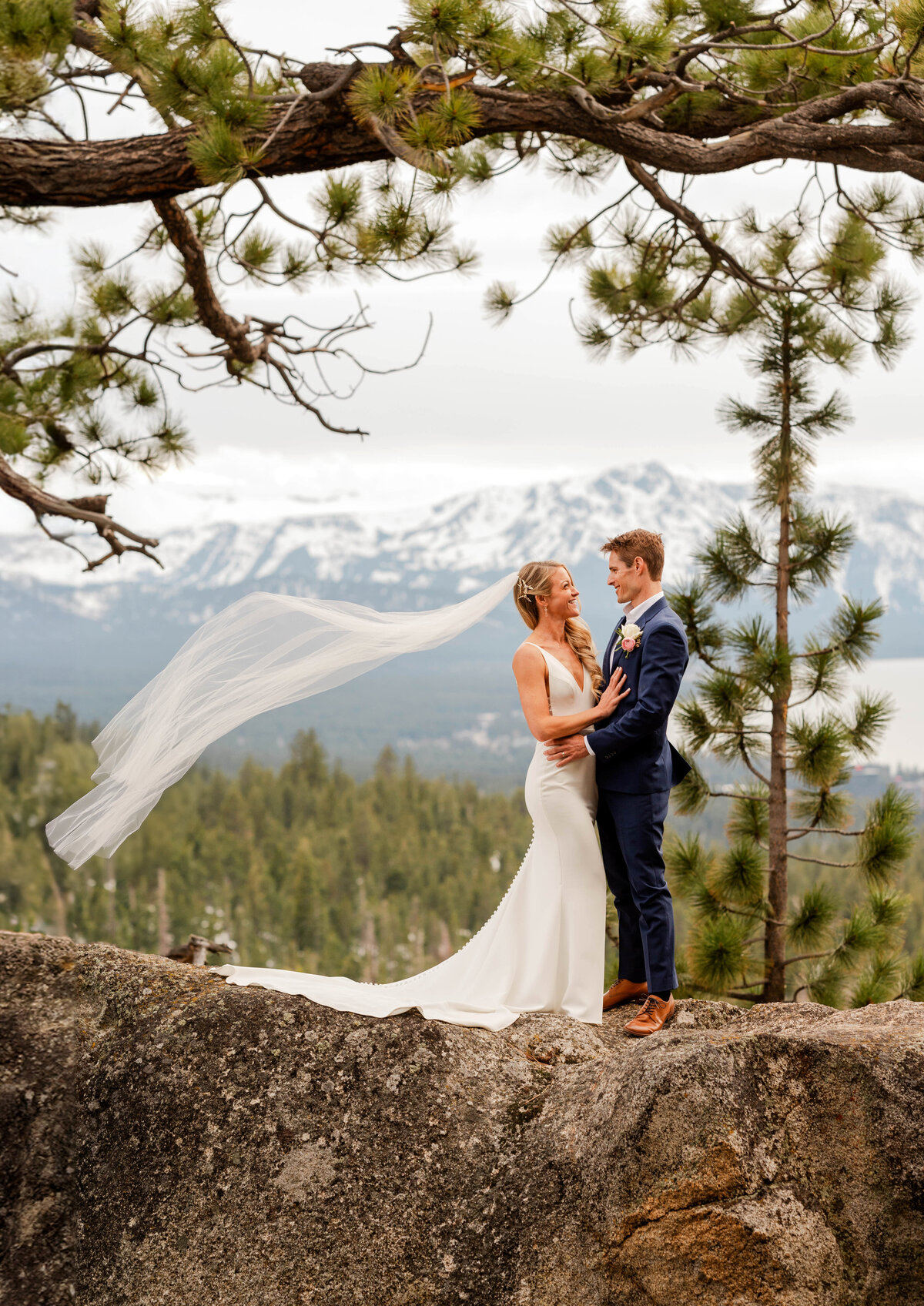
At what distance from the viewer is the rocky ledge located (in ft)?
11.0

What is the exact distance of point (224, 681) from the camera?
536 cm

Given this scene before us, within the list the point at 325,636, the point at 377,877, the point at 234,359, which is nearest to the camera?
the point at 325,636

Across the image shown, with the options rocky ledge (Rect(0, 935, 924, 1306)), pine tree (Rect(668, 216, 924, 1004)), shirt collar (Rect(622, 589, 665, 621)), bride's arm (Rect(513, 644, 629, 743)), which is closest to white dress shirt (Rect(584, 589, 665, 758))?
shirt collar (Rect(622, 589, 665, 621))

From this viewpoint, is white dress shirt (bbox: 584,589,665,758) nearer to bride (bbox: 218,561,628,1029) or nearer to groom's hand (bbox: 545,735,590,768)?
groom's hand (bbox: 545,735,590,768)

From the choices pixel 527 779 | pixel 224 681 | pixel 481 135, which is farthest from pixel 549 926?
pixel 481 135

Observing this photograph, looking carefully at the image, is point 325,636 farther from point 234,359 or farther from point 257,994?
point 234,359

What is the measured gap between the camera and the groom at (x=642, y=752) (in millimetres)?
4688

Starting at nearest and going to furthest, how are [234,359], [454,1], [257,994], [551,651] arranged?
[257,994]
[454,1]
[551,651]
[234,359]

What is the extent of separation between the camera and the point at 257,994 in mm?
4328

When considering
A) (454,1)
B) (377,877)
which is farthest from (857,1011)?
(377,877)

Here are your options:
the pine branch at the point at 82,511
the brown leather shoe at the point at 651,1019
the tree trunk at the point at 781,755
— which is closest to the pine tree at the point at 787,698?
the tree trunk at the point at 781,755

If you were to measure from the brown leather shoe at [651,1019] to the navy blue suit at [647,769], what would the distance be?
64 millimetres

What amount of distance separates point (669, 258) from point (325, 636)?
423 centimetres

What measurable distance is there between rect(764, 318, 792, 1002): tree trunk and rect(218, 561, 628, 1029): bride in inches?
129
